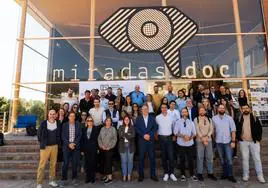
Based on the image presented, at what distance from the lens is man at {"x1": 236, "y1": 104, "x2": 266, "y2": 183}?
5734 mm

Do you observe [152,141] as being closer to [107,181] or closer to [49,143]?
[107,181]

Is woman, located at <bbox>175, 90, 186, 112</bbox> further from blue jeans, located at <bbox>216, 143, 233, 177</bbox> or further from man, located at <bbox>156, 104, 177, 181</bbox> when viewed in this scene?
blue jeans, located at <bbox>216, 143, 233, 177</bbox>

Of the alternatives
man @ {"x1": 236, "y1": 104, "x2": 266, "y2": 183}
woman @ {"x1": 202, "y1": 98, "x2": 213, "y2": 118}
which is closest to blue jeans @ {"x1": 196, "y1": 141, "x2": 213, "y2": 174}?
man @ {"x1": 236, "y1": 104, "x2": 266, "y2": 183}

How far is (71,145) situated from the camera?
5883mm

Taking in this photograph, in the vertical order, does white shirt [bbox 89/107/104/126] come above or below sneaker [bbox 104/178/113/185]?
above

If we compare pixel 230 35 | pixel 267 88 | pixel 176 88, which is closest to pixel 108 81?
pixel 176 88

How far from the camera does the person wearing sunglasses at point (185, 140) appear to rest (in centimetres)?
593

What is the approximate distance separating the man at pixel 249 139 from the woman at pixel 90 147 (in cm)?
337

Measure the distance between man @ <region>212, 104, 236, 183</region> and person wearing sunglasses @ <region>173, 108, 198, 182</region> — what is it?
58 centimetres

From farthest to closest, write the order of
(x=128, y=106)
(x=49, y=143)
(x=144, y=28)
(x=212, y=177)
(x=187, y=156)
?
(x=128, y=106), (x=187, y=156), (x=212, y=177), (x=49, y=143), (x=144, y=28)

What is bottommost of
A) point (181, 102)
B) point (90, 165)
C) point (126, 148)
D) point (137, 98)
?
point (90, 165)

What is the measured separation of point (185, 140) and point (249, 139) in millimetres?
1448

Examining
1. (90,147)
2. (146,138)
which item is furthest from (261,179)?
(90,147)

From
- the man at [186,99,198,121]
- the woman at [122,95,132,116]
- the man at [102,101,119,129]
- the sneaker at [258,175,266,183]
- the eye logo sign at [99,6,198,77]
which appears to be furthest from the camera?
the woman at [122,95,132,116]
